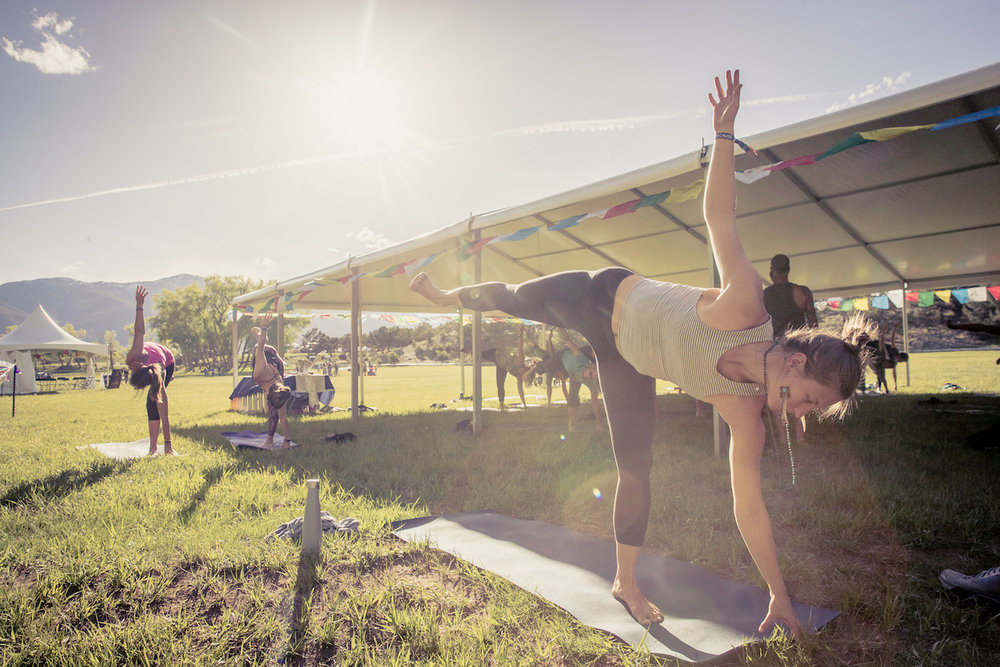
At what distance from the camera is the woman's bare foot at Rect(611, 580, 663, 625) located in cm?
222

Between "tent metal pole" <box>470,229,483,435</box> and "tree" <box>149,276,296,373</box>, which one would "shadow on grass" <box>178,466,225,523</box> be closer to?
"tent metal pole" <box>470,229,483,435</box>

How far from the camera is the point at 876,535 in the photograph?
310 centimetres

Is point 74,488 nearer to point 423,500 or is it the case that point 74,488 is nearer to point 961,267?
point 423,500

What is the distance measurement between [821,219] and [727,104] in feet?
21.7

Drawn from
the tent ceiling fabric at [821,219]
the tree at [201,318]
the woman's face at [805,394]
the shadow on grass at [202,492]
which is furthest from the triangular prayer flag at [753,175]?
the tree at [201,318]

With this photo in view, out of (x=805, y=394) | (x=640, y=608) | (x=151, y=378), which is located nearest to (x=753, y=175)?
(x=805, y=394)

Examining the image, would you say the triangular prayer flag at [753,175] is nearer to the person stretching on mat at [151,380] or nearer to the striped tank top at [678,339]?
the striped tank top at [678,339]

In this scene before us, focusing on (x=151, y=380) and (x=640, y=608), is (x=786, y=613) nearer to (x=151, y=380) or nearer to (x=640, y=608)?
(x=640, y=608)

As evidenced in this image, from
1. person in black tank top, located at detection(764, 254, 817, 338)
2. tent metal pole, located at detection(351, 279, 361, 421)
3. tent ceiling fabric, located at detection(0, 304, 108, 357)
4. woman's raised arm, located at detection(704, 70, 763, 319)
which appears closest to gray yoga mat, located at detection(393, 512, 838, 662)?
woman's raised arm, located at detection(704, 70, 763, 319)

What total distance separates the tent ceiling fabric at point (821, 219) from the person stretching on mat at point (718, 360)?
2807mm

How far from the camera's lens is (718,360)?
1816mm

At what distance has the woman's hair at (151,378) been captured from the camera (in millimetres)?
5844

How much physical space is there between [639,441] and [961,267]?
11880mm

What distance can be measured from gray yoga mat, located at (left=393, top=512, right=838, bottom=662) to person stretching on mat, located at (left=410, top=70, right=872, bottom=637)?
0.13m
